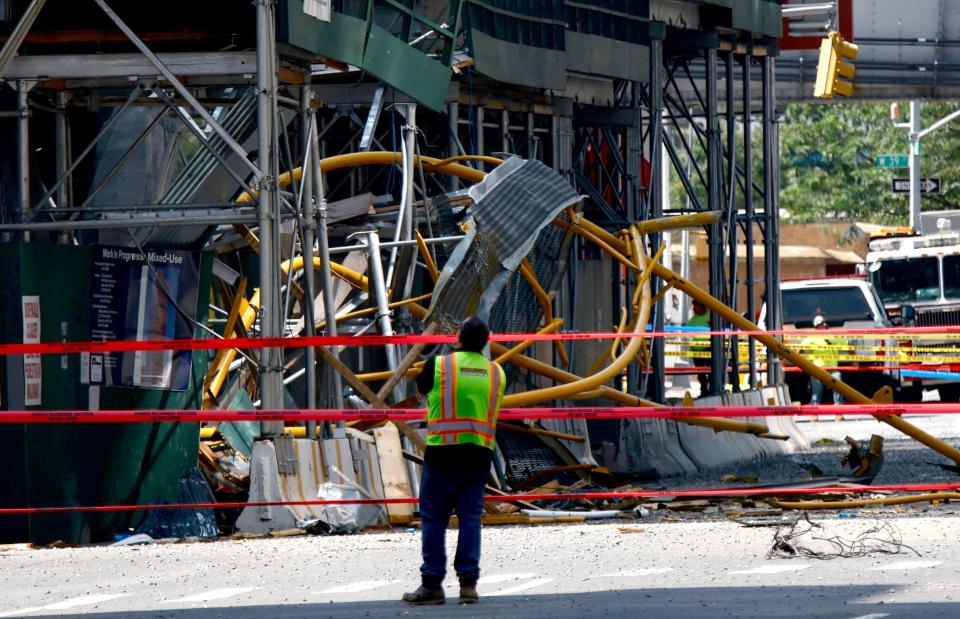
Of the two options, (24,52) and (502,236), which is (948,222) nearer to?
(502,236)

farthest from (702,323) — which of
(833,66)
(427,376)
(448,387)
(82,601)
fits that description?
(82,601)

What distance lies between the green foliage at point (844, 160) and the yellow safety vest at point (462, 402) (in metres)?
58.8

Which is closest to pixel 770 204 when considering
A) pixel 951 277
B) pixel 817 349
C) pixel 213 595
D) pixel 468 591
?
pixel 817 349

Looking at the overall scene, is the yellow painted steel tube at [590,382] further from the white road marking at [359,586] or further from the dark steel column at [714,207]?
the dark steel column at [714,207]

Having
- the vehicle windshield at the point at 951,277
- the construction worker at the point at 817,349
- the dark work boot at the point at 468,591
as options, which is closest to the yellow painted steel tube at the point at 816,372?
the dark work boot at the point at 468,591

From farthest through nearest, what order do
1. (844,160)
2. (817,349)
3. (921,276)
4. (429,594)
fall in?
(844,160)
(921,276)
(817,349)
(429,594)

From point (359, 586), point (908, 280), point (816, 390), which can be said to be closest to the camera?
point (359, 586)

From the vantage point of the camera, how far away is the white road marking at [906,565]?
37.2 ft

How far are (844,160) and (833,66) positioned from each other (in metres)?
44.2

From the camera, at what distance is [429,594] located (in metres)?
10.3

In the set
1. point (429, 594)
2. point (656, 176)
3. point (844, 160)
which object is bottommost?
point (429, 594)

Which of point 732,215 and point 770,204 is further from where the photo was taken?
point 770,204

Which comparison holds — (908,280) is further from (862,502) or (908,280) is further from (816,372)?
(862,502)

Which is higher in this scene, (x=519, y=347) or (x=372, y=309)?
(x=372, y=309)
